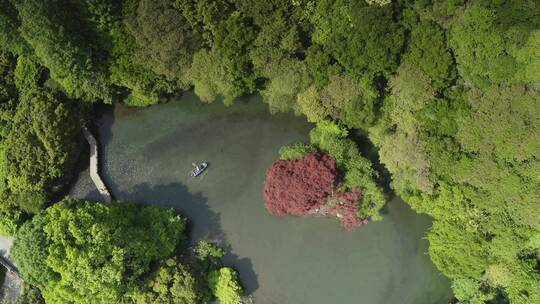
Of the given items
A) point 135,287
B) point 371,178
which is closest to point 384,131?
point 371,178

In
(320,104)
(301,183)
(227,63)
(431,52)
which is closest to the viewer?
(431,52)

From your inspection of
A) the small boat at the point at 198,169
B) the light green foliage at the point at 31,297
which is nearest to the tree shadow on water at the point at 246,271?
the small boat at the point at 198,169

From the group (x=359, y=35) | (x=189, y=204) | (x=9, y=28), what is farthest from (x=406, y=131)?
(x=9, y=28)

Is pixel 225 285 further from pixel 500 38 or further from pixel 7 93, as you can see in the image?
pixel 500 38

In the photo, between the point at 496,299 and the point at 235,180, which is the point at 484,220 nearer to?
the point at 496,299

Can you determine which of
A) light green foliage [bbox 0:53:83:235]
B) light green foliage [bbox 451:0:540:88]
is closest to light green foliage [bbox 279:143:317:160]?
light green foliage [bbox 451:0:540:88]

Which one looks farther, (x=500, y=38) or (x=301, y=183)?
(x=301, y=183)

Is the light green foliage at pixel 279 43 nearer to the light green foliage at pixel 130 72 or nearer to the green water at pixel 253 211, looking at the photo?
the green water at pixel 253 211
